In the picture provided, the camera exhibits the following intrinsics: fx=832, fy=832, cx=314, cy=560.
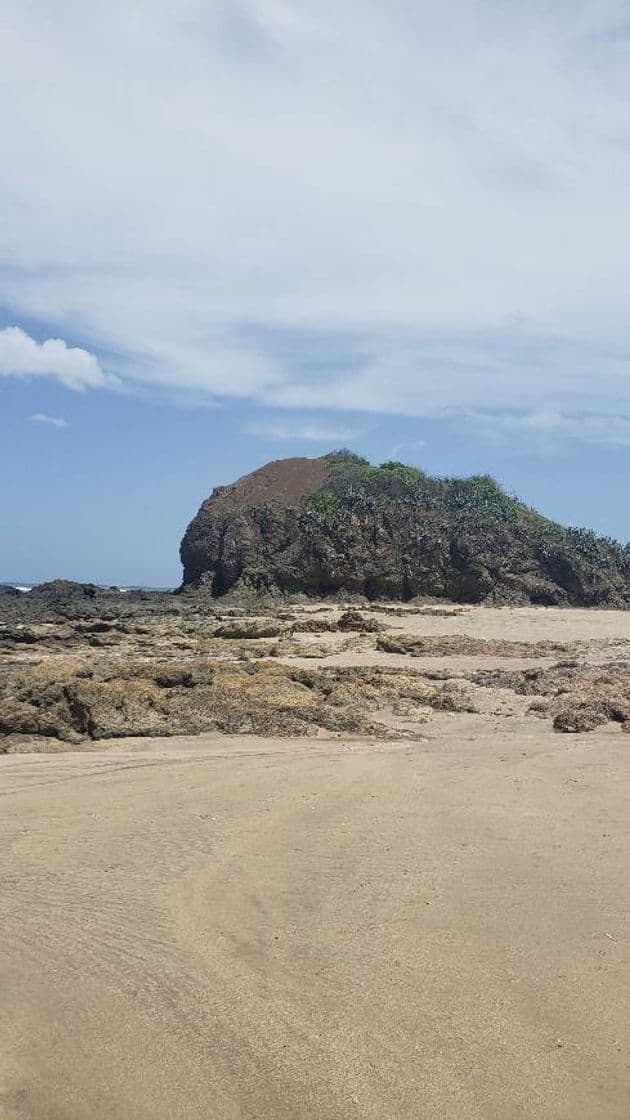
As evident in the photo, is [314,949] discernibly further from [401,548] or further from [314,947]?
[401,548]

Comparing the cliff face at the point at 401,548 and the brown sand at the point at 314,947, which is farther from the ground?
the cliff face at the point at 401,548

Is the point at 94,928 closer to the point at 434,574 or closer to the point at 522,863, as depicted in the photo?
the point at 522,863

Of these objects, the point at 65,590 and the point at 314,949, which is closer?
the point at 314,949

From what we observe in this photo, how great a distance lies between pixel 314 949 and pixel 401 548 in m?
38.6

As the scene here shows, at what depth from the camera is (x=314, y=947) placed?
369cm

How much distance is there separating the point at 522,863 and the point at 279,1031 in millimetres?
2049

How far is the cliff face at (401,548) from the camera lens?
40812mm

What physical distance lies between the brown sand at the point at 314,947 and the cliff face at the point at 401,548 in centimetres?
3440

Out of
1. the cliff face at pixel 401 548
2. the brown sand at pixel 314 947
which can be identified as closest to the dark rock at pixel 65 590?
the cliff face at pixel 401 548

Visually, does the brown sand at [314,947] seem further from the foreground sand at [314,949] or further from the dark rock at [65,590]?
the dark rock at [65,590]

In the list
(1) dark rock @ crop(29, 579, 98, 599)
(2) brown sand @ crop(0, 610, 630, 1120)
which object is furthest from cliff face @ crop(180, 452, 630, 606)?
(2) brown sand @ crop(0, 610, 630, 1120)

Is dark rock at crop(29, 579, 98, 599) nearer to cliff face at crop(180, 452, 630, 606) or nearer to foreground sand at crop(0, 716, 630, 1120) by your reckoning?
cliff face at crop(180, 452, 630, 606)

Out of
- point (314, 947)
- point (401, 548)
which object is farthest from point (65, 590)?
point (314, 947)

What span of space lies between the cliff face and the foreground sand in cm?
3443
